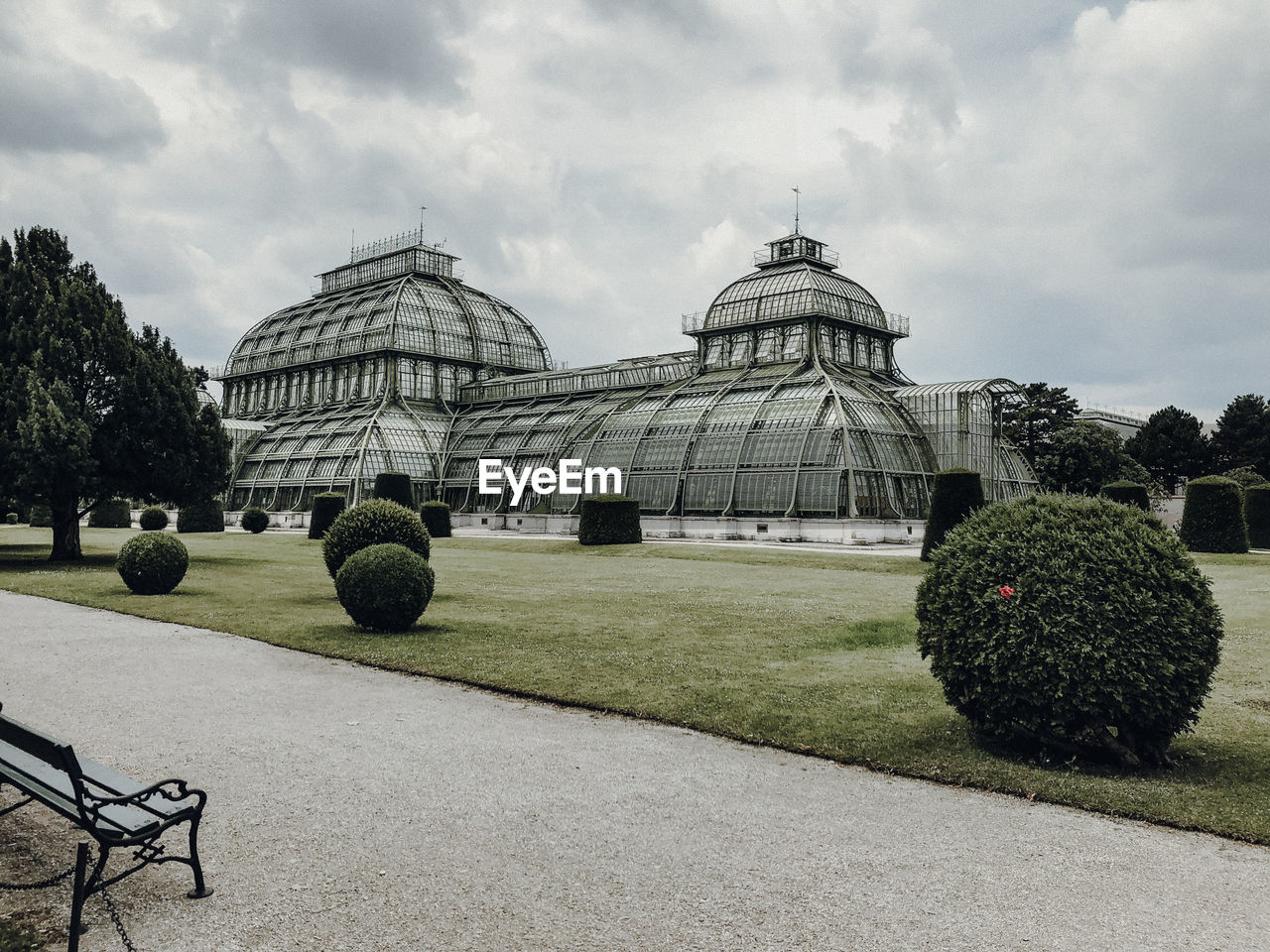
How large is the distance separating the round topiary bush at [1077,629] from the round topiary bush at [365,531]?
13305 mm

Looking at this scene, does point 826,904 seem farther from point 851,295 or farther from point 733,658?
point 851,295

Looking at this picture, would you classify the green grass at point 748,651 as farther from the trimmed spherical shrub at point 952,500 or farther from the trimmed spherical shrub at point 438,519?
the trimmed spherical shrub at point 438,519

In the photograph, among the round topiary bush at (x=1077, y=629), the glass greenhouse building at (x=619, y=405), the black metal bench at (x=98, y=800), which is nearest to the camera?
the black metal bench at (x=98, y=800)

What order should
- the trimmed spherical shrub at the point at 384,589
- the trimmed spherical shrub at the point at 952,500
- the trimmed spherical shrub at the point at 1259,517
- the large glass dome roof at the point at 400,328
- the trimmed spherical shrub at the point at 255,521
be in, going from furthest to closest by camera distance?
the large glass dome roof at the point at 400,328 < the trimmed spherical shrub at the point at 255,521 < the trimmed spherical shrub at the point at 1259,517 < the trimmed spherical shrub at the point at 952,500 < the trimmed spherical shrub at the point at 384,589

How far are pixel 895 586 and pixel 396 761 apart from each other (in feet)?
55.7

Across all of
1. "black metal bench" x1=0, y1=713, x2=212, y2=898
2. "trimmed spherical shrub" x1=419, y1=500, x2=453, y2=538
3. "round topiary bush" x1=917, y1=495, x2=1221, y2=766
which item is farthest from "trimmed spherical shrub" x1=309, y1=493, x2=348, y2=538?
"round topiary bush" x1=917, y1=495, x2=1221, y2=766

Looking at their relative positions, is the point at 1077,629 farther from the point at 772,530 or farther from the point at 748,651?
the point at 772,530

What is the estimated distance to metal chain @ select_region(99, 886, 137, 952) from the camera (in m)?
4.62

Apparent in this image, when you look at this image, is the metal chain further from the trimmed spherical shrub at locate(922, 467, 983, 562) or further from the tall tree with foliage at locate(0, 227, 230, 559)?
the trimmed spherical shrub at locate(922, 467, 983, 562)

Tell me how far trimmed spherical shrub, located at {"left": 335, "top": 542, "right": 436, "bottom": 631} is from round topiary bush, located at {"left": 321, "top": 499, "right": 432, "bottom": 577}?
3.72 meters

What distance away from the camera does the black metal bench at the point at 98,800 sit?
4.89 m

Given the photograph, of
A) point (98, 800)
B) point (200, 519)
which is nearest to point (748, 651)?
point (98, 800)

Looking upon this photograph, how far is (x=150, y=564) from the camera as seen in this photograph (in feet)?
65.8

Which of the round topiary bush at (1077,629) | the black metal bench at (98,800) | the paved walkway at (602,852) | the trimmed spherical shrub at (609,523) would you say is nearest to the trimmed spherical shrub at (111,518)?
the trimmed spherical shrub at (609,523)
